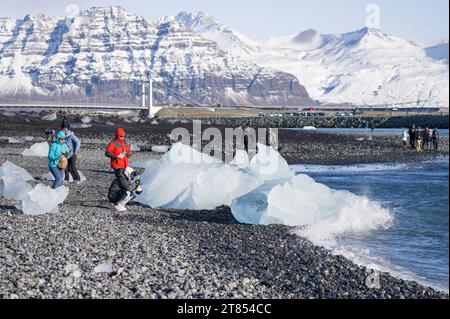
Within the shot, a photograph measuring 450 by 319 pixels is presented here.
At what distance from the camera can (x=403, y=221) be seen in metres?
17.4

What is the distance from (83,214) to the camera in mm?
14625

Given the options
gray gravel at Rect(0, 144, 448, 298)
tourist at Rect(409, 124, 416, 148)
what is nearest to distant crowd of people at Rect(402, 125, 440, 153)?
tourist at Rect(409, 124, 416, 148)

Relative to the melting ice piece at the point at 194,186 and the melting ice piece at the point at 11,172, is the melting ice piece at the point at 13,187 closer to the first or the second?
the melting ice piece at the point at 11,172

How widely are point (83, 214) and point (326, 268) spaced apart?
5.81 meters

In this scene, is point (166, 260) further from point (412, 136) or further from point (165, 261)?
point (412, 136)

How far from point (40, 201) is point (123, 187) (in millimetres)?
1868

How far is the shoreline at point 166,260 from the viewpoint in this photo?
8.97 metres

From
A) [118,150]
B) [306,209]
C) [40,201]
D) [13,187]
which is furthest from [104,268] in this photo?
[13,187]

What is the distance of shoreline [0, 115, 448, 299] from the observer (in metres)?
8.97

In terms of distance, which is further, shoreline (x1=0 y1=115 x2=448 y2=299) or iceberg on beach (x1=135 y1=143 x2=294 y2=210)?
iceberg on beach (x1=135 y1=143 x2=294 y2=210)

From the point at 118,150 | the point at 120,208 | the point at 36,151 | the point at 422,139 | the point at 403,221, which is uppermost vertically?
the point at 118,150

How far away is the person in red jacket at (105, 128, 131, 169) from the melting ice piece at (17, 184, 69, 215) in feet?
4.06

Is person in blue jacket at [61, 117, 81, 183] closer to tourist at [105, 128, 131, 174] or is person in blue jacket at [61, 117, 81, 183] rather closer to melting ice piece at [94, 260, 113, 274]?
tourist at [105, 128, 131, 174]
